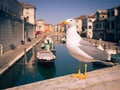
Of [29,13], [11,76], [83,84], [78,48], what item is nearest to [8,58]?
[11,76]

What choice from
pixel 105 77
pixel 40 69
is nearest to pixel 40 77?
pixel 40 69

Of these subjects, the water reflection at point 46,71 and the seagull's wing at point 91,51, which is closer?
the seagull's wing at point 91,51

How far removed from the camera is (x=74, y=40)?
5.47 m

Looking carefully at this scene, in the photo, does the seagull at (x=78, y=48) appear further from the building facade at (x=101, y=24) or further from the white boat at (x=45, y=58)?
the building facade at (x=101, y=24)

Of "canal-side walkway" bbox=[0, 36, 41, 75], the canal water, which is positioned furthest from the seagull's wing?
the canal water

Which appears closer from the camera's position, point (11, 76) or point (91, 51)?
point (91, 51)

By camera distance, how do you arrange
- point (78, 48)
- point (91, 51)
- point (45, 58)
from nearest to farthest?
point (78, 48), point (91, 51), point (45, 58)

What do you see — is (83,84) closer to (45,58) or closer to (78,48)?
(78,48)

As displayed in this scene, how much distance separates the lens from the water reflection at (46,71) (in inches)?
765

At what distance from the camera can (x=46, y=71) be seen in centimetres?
2080

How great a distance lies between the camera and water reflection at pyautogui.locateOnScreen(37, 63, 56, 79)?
63.7 ft

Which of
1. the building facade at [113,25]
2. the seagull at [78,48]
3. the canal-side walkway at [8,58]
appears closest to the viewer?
the seagull at [78,48]

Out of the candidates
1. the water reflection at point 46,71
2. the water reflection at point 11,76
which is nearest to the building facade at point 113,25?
the water reflection at point 46,71

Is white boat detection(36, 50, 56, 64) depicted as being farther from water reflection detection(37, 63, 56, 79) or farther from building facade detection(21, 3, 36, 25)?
building facade detection(21, 3, 36, 25)
